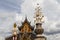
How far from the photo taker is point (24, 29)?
52531 mm

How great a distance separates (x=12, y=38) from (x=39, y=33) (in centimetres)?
802

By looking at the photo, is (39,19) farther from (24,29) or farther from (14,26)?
(24,29)

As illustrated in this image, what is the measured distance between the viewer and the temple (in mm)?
43250

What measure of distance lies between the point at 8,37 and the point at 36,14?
11303mm

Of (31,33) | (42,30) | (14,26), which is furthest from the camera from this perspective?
(31,33)

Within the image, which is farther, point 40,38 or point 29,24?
point 29,24

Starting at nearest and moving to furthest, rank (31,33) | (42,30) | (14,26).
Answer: (42,30)
(14,26)
(31,33)

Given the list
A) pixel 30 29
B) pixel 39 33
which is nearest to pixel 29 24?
pixel 30 29

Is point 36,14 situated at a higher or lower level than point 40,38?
higher

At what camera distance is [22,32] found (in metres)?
51.1

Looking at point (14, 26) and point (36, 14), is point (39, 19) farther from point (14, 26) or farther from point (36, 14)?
point (14, 26)

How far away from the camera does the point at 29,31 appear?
51750mm

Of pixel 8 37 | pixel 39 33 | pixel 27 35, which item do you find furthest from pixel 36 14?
pixel 8 37

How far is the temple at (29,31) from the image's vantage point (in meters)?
43.2
